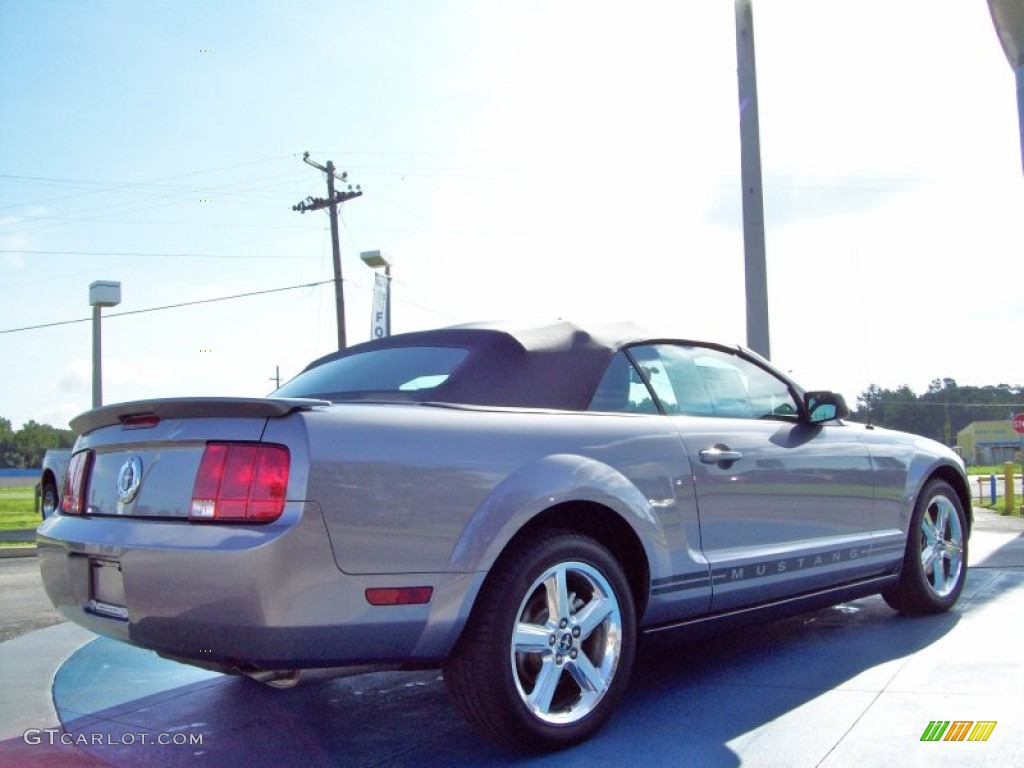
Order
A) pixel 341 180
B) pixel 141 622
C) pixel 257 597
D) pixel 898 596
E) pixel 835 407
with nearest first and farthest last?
pixel 257 597
pixel 141 622
pixel 835 407
pixel 898 596
pixel 341 180

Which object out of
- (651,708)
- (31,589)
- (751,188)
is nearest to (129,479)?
(651,708)

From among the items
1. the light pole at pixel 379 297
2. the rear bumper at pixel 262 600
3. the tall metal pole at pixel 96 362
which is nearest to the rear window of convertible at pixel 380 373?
the rear bumper at pixel 262 600

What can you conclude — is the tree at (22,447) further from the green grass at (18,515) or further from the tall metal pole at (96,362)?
the tall metal pole at (96,362)

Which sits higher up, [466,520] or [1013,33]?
[1013,33]

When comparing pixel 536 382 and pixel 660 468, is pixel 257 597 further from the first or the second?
pixel 660 468

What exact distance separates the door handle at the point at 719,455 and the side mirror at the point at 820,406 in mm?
763

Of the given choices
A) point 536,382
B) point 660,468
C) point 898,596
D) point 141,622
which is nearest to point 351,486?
point 141,622

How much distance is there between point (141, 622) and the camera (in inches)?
107

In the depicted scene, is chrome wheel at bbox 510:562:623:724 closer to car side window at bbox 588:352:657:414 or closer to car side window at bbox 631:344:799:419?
car side window at bbox 588:352:657:414

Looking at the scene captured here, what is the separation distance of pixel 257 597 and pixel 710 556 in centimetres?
176

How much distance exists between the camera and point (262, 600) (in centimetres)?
252

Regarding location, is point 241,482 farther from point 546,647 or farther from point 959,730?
point 959,730

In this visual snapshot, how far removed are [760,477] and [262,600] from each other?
7.05ft

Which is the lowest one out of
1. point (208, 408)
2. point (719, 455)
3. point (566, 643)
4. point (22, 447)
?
point (22, 447)
